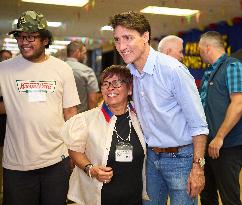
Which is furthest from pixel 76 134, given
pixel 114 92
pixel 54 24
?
pixel 54 24

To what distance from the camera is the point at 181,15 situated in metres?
8.73

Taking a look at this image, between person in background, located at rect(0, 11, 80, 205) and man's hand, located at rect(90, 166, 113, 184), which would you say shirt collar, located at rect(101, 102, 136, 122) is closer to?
man's hand, located at rect(90, 166, 113, 184)

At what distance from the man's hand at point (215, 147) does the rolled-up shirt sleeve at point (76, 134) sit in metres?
1.16

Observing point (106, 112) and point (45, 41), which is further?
point (45, 41)

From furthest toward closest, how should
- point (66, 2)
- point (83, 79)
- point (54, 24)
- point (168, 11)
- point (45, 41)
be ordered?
point (54, 24), point (168, 11), point (66, 2), point (83, 79), point (45, 41)

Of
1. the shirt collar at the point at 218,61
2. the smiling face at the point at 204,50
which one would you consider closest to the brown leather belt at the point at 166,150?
the shirt collar at the point at 218,61

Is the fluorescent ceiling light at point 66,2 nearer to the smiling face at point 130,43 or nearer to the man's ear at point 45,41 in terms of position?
the man's ear at point 45,41

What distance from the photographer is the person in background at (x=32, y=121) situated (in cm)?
207

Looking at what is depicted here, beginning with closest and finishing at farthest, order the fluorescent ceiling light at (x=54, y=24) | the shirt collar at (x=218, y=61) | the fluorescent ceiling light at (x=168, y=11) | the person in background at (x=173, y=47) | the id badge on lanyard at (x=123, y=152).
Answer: the id badge on lanyard at (x=123, y=152) → the shirt collar at (x=218, y=61) → the person in background at (x=173, y=47) → the fluorescent ceiling light at (x=168, y=11) → the fluorescent ceiling light at (x=54, y=24)

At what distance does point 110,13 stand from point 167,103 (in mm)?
7012

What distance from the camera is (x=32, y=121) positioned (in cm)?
208

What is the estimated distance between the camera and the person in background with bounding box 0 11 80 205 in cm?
207

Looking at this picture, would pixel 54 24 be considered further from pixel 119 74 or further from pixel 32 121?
pixel 119 74

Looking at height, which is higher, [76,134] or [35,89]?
[35,89]
